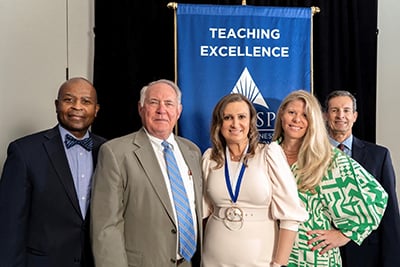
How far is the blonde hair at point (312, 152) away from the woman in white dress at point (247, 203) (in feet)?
0.34

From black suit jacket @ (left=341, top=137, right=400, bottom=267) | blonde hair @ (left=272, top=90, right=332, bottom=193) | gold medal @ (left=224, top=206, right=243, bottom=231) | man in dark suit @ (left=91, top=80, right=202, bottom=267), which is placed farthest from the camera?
black suit jacket @ (left=341, top=137, right=400, bottom=267)

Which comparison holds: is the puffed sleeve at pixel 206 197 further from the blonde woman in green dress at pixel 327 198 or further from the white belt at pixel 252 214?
the blonde woman in green dress at pixel 327 198

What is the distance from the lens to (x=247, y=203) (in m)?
2.34

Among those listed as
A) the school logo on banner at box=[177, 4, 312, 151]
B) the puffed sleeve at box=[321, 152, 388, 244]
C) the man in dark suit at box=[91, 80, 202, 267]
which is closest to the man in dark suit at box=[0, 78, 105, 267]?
the man in dark suit at box=[91, 80, 202, 267]

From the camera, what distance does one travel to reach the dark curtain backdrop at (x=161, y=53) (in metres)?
3.55

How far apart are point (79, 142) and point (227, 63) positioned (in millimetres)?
1411

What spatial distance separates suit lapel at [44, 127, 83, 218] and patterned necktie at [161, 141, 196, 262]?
0.50 m

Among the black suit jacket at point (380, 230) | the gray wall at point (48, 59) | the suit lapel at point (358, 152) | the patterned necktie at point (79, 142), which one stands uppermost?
the gray wall at point (48, 59)

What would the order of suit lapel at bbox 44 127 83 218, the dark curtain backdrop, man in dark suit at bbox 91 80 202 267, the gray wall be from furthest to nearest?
the dark curtain backdrop, the gray wall, suit lapel at bbox 44 127 83 218, man in dark suit at bbox 91 80 202 267

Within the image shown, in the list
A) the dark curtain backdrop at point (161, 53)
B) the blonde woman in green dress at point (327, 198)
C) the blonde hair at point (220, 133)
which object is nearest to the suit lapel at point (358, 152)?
the blonde woman in green dress at point (327, 198)

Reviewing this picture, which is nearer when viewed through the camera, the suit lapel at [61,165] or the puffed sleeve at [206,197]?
the suit lapel at [61,165]

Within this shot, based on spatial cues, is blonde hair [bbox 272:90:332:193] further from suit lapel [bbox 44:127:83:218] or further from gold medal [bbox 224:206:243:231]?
suit lapel [bbox 44:127:83:218]

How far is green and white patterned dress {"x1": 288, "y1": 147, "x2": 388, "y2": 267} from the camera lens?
2.45 m

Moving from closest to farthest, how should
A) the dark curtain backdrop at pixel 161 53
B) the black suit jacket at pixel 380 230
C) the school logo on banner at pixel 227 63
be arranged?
the black suit jacket at pixel 380 230
the school logo on banner at pixel 227 63
the dark curtain backdrop at pixel 161 53
